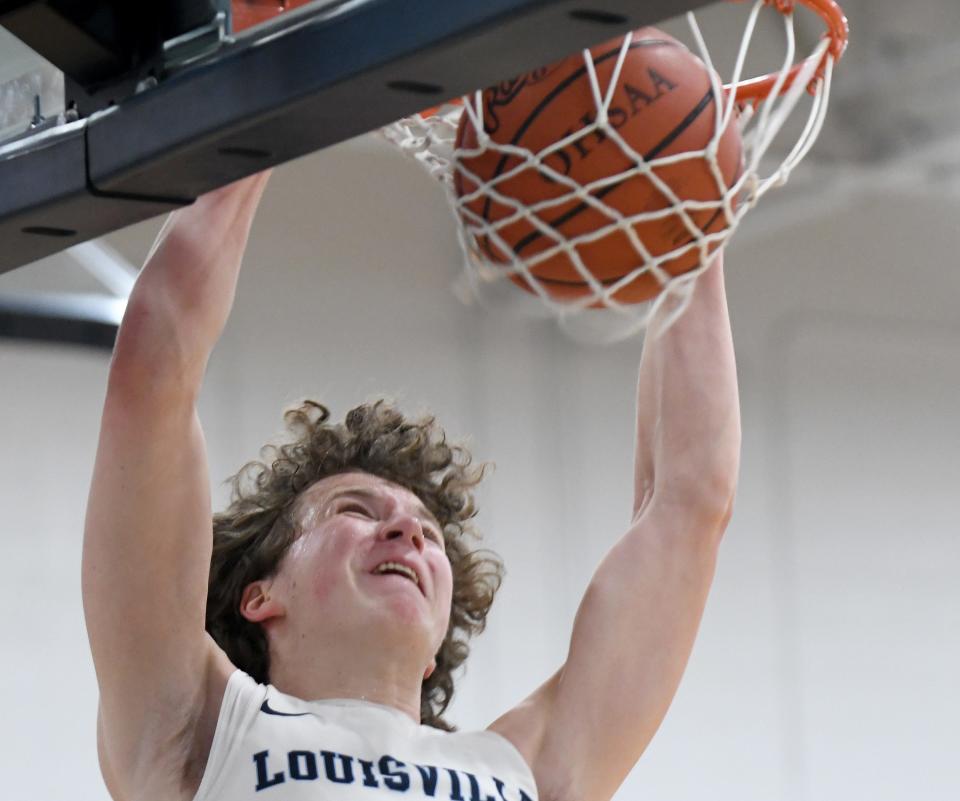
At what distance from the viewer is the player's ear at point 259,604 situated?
65.2 inches

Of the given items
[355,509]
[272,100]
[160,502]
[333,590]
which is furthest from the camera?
[355,509]

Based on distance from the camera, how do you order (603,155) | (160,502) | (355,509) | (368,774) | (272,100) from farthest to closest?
(355,509) → (368,774) → (160,502) → (603,155) → (272,100)

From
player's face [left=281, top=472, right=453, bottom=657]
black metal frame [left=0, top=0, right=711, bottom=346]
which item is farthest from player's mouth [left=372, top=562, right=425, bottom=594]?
black metal frame [left=0, top=0, right=711, bottom=346]

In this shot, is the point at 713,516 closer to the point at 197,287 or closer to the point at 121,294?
the point at 197,287

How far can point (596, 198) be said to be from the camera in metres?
1.19

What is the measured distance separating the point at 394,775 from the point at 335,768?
6 centimetres

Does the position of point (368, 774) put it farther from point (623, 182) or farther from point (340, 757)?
point (623, 182)

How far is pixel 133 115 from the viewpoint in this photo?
3.31 ft

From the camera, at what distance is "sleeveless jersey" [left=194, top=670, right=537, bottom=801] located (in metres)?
1.44

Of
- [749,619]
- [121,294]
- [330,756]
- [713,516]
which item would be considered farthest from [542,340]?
[330,756]

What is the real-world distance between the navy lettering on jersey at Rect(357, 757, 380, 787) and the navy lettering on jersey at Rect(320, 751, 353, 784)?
0.01 m

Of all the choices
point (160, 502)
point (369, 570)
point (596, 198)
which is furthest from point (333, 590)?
point (596, 198)

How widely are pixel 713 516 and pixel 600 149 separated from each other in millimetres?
648

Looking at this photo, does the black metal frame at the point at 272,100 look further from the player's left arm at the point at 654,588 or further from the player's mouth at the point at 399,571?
the player's left arm at the point at 654,588
